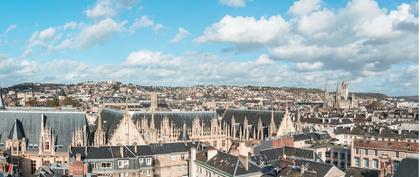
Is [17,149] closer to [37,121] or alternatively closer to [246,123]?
[37,121]

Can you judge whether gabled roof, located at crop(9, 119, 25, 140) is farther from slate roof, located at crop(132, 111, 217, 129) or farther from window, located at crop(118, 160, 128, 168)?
slate roof, located at crop(132, 111, 217, 129)

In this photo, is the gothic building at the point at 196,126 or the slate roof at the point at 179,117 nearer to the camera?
the gothic building at the point at 196,126

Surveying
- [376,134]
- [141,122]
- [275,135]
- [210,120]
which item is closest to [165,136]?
[141,122]

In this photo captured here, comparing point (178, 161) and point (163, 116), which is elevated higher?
point (163, 116)

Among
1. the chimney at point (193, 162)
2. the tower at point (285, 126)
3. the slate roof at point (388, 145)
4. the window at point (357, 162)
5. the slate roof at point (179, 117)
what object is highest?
the slate roof at point (179, 117)

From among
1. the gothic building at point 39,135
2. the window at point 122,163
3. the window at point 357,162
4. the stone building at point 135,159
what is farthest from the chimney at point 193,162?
the window at point 357,162

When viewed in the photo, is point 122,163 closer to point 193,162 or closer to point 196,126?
point 193,162

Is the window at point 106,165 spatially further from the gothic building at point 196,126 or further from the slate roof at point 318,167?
the slate roof at point 318,167
